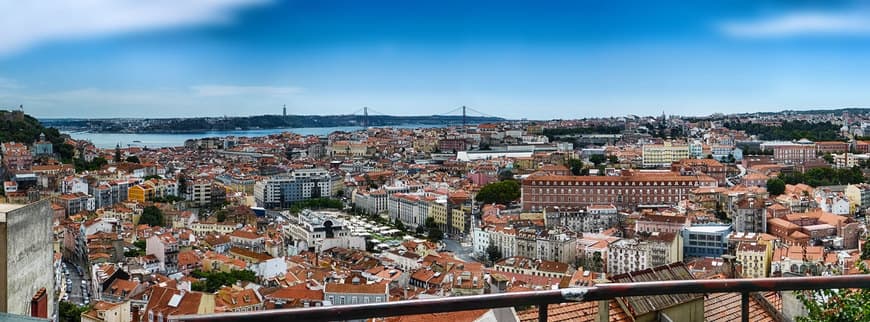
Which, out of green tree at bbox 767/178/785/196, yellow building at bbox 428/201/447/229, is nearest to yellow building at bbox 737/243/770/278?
yellow building at bbox 428/201/447/229

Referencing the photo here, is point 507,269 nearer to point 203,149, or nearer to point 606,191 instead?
point 606,191

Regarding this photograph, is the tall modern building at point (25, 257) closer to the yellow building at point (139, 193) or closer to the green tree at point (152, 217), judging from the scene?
the green tree at point (152, 217)

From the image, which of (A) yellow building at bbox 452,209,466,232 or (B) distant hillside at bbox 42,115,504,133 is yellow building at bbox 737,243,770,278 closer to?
(A) yellow building at bbox 452,209,466,232

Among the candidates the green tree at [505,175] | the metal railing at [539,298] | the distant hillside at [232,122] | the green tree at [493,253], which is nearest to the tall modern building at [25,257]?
the metal railing at [539,298]

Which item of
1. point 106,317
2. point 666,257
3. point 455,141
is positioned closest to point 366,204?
point 666,257

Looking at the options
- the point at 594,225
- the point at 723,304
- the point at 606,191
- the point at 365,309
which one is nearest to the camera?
Result: the point at 365,309

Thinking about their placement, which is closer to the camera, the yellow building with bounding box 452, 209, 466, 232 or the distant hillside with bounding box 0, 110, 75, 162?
the yellow building with bounding box 452, 209, 466, 232
